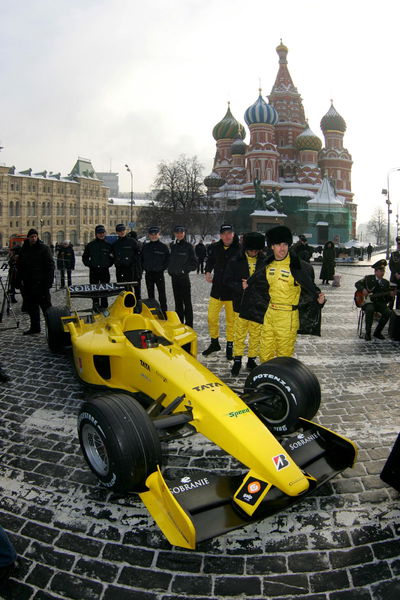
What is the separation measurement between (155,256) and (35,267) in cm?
250

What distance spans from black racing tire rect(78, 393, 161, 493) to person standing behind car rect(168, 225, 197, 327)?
5.28 meters

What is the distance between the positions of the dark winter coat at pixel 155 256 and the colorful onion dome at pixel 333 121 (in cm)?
7364

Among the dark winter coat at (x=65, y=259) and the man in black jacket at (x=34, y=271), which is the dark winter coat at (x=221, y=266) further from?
the dark winter coat at (x=65, y=259)

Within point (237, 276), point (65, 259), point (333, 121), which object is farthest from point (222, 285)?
point (333, 121)

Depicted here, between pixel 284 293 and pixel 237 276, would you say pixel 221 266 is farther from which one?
pixel 284 293

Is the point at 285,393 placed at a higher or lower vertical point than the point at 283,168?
lower

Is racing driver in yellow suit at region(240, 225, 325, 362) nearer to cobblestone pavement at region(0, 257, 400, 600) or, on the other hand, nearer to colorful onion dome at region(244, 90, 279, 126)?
cobblestone pavement at region(0, 257, 400, 600)

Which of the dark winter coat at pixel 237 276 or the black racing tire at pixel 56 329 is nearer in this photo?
the dark winter coat at pixel 237 276

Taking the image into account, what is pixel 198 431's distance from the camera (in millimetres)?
3502

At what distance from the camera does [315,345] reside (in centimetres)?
809

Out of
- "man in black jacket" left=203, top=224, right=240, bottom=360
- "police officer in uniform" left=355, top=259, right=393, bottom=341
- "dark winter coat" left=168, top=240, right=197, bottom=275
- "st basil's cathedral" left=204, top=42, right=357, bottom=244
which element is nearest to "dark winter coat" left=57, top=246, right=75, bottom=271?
"dark winter coat" left=168, top=240, right=197, bottom=275

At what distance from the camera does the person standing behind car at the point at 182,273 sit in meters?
8.61

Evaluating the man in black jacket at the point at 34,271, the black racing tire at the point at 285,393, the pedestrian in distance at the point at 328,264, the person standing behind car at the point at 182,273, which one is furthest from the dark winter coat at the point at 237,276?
the pedestrian in distance at the point at 328,264

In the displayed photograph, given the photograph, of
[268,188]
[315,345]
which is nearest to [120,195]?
[268,188]
